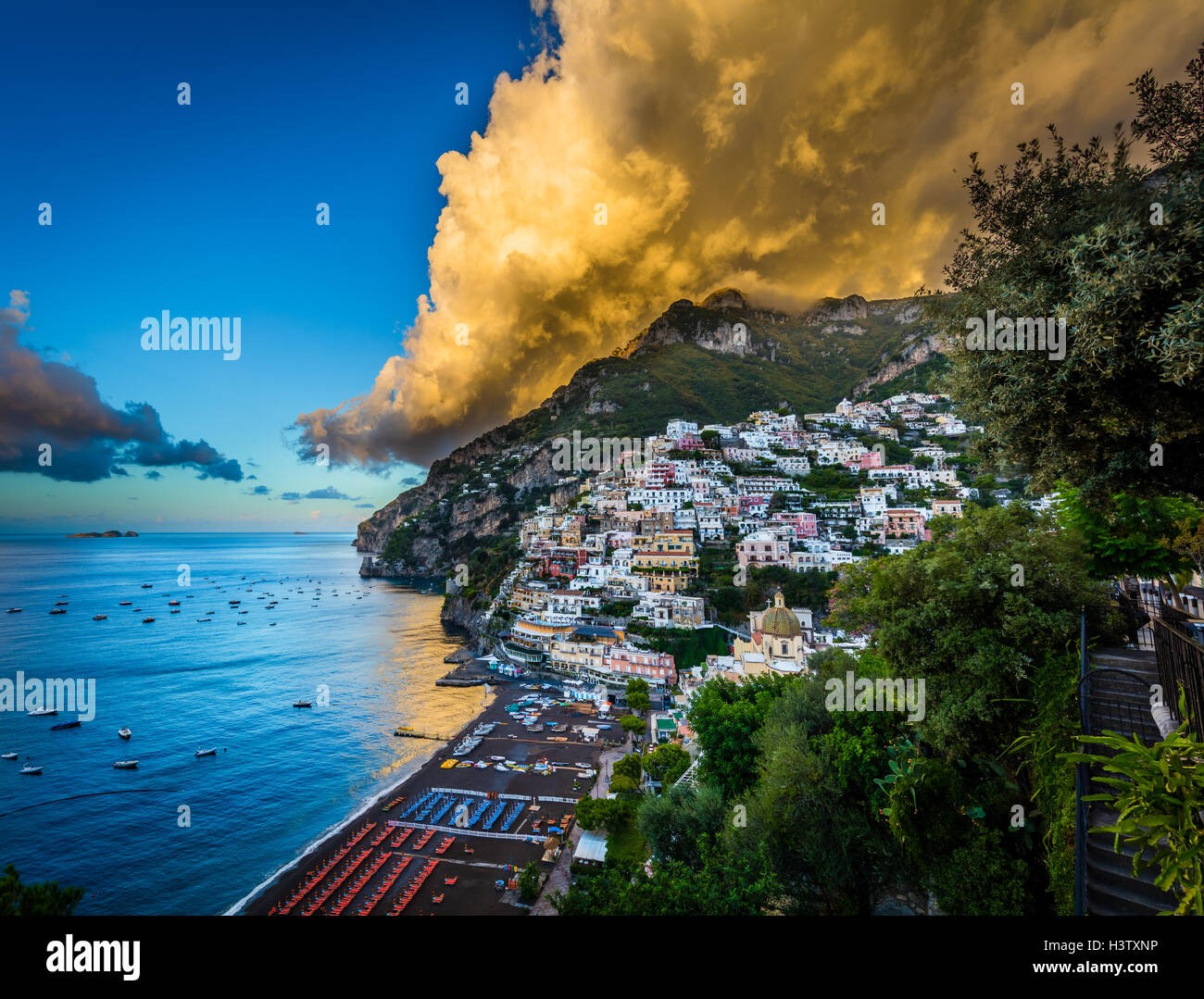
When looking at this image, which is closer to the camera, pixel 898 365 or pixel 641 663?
pixel 641 663

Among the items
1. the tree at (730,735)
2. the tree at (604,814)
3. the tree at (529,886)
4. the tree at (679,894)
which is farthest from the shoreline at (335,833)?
the tree at (730,735)

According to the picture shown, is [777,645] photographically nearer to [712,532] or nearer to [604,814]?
[604,814]

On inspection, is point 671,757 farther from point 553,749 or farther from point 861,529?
point 861,529

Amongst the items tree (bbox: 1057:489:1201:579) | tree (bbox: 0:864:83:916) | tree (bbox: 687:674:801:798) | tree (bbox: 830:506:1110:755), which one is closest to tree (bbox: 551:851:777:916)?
tree (bbox: 830:506:1110:755)

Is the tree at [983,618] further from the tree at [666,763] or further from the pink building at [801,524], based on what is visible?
the pink building at [801,524]

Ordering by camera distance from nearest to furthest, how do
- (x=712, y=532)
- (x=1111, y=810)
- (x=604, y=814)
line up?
1. (x=1111, y=810)
2. (x=604, y=814)
3. (x=712, y=532)

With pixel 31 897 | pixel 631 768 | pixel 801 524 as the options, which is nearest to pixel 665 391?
pixel 801 524
